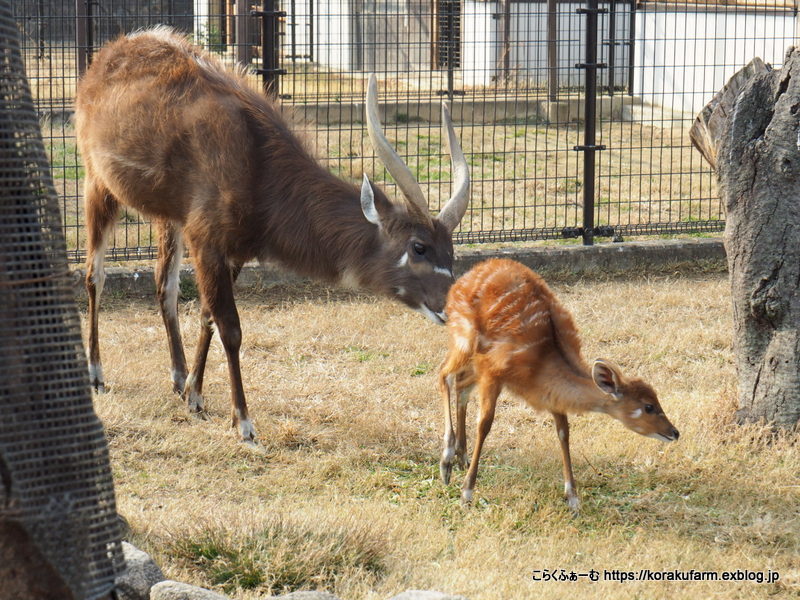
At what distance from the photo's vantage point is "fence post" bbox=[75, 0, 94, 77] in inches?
342

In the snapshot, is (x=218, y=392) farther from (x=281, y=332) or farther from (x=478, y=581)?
(x=478, y=581)

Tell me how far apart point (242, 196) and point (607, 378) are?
2.32 meters

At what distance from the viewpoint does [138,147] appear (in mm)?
6141

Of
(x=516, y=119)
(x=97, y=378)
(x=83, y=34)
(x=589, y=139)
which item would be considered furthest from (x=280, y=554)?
(x=516, y=119)

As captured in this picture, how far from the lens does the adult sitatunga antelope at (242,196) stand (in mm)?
5816

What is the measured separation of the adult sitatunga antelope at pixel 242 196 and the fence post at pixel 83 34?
233 cm

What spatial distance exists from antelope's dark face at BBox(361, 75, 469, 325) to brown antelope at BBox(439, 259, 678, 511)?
1.19ft

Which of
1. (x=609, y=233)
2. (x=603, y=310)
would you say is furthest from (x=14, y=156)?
(x=609, y=233)

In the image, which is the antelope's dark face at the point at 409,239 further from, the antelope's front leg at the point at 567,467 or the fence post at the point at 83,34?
the fence post at the point at 83,34

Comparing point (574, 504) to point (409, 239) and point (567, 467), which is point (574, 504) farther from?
point (409, 239)

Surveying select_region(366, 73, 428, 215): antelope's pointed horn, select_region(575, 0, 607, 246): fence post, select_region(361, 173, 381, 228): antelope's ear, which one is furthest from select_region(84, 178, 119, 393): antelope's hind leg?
select_region(575, 0, 607, 246): fence post

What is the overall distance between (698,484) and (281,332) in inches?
140

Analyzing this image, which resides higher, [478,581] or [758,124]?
[758,124]

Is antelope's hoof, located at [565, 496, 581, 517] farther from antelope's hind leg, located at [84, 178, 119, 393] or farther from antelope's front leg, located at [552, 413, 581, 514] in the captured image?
antelope's hind leg, located at [84, 178, 119, 393]
